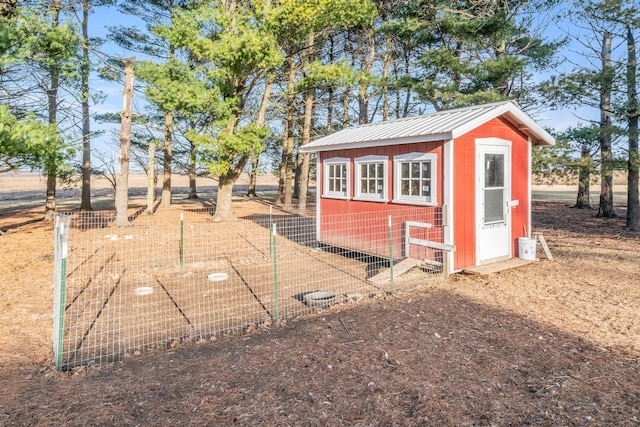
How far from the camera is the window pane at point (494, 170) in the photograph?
313 inches

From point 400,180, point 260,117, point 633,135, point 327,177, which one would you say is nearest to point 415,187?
point 400,180

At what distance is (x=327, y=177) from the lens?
1030 cm

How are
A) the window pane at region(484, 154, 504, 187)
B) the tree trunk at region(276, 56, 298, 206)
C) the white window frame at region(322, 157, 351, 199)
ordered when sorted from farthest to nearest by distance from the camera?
1. the tree trunk at region(276, 56, 298, 206)
2. the white window frame at region(322, 157, 351, 199)
3. the window pane at region(484, 154, 504, 187)

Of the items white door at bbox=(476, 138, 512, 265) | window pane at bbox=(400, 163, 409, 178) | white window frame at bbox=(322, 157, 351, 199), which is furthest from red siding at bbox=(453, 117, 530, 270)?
white window frame at bbox=(322, 157, 351, 199)

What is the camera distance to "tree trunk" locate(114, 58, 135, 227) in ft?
42.4

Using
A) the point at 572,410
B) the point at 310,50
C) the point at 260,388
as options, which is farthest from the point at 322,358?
the point at 310,50

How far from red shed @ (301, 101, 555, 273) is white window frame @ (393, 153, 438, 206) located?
2cm

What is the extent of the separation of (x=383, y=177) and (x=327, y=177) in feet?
7.01

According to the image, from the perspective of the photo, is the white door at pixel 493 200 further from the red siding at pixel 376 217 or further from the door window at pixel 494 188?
the red siding at pixel 376 217

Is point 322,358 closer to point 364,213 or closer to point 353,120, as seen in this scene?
point 364,213

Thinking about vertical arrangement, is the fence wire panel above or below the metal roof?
below

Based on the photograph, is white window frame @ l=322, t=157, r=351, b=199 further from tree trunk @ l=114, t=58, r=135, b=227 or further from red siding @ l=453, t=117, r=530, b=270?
tree trunk @ l=114, t=58, r=135, b=227

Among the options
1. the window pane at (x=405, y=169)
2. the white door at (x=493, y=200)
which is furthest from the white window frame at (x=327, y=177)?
the white door at (x=493, y=200)

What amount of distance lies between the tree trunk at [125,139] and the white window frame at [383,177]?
8318 millimetres
